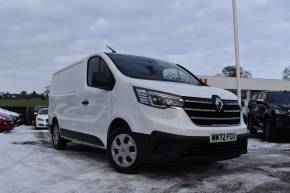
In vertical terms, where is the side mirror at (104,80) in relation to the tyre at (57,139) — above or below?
above

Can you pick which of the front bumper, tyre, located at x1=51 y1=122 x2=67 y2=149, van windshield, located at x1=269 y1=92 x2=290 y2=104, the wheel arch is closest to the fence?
tyre, located at x1=51 y1=122 x2=67 y2=149

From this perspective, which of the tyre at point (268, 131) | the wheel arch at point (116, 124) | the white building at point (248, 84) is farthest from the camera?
the white building at point (248, 84)

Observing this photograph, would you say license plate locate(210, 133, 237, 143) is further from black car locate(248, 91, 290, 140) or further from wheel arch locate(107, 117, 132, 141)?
black car locate(248, 91, 290, 140)

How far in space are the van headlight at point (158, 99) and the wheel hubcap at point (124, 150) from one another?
25.1 inches

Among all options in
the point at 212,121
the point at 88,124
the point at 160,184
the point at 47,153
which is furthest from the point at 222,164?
the point at 47,153

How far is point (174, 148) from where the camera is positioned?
6.03m

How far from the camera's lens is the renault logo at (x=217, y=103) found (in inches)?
251

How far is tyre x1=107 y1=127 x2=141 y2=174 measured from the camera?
6406mm

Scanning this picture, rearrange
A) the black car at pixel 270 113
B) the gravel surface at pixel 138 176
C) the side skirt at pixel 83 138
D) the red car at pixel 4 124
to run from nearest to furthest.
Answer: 1. the gravel surface at pixel 138 176
2. the side skirt at pixel 83 138
3. the black car at pixel 270 113
4. the red car at pixel 4 124

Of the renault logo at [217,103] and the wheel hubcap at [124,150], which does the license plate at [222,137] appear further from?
the wheel hubcap at [124,150]

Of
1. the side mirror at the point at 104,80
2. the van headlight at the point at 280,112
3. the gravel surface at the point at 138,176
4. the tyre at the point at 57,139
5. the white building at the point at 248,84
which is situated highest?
the white building at the point at 248,84

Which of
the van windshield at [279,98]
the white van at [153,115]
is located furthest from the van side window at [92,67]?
the van windshield at [279,98]

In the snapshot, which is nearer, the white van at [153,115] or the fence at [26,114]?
the white van at [153,115]

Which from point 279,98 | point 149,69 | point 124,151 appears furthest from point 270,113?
point 124,151
